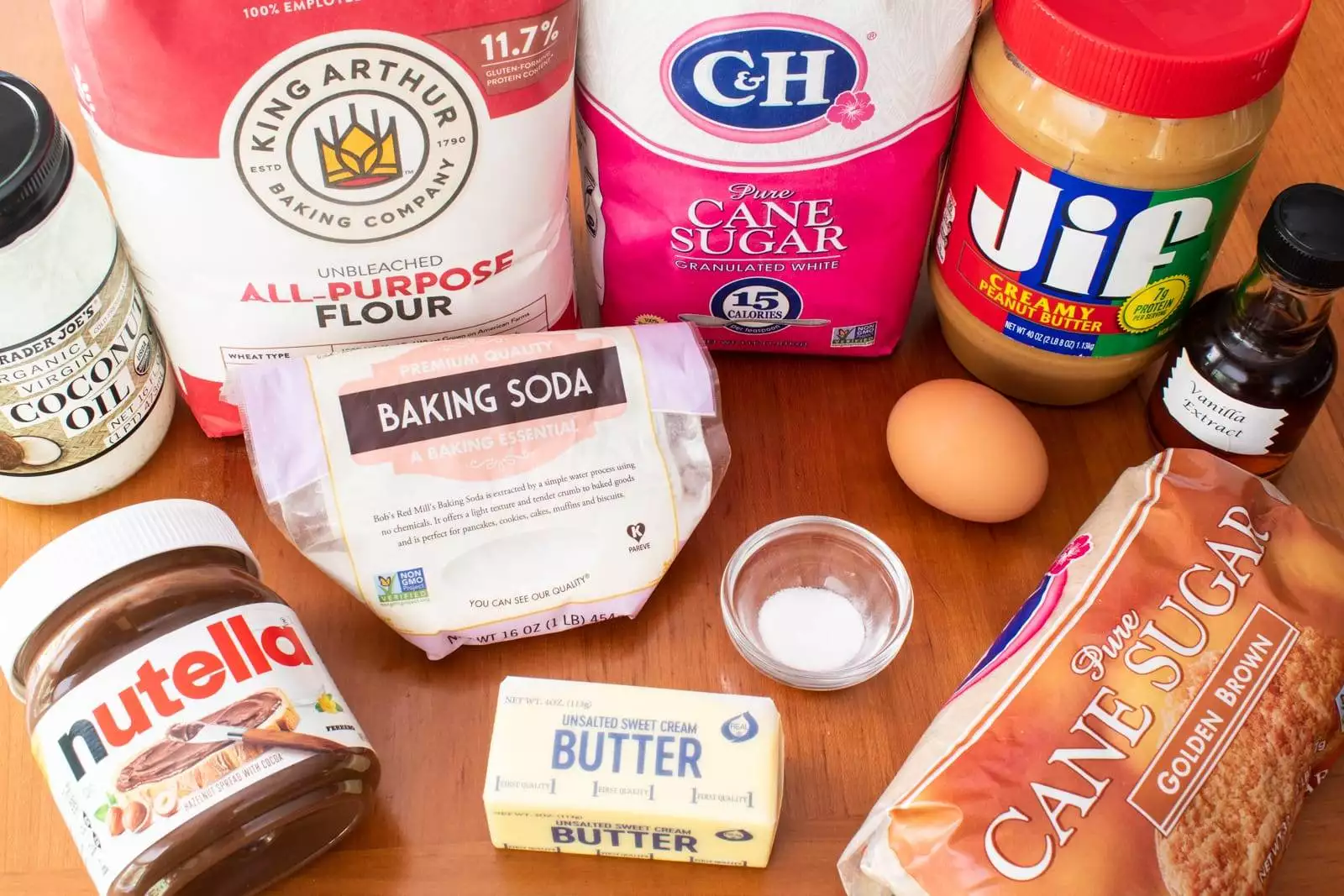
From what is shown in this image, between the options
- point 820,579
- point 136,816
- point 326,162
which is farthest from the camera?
point 820,579

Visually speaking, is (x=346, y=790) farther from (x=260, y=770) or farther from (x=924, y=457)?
(x=924, y=457)

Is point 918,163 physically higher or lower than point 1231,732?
higher

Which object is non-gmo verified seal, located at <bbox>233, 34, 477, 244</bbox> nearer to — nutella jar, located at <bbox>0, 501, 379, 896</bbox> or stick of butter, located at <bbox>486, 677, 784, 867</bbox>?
nutella jar, located at <bbox>0, 501, 379, 896</bbox>

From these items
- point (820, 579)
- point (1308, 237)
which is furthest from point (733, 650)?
point (1308, 237)

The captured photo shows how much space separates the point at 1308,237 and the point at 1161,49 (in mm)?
140

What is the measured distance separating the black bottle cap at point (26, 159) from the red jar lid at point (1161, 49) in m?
0.58

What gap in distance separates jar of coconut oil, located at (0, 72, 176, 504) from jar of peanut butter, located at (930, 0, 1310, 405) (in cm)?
57

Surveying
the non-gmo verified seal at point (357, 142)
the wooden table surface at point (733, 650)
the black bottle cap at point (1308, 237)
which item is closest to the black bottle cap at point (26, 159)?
the non-gmo verified seal at point (357, 142)

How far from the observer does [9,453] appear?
0.84 metres

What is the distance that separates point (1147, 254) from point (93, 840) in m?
0.71

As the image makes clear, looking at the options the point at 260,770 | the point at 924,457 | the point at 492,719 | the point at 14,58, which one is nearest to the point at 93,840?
the point at 260,770

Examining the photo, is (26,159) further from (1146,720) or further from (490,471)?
(1146,720)

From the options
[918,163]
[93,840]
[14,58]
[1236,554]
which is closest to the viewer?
[93,840]

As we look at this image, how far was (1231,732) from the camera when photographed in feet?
2.36
